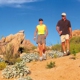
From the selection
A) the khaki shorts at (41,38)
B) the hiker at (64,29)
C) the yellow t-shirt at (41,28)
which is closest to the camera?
the yellow t-shirt at (41,28)

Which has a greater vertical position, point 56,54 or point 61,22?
point 61,22

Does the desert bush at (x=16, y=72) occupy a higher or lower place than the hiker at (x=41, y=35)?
lower

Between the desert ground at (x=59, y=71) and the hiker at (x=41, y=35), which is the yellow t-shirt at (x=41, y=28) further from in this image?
the desert ground at (x=59, y=71)

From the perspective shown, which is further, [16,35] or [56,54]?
[16,35]

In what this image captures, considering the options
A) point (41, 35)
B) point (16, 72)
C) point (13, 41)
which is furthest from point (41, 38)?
point (13, 41)

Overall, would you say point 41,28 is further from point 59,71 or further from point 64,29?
point 59,71

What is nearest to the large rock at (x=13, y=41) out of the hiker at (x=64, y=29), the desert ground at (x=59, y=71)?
the hiker at (x=64, y=29)

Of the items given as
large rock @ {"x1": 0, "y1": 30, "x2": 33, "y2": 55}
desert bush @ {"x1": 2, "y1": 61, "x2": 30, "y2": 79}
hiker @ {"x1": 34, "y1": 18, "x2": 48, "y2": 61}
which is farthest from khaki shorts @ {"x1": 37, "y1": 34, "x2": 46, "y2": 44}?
large rock @ {"x1": 0, "y1": 30, "x2": 33, "y2": 55}

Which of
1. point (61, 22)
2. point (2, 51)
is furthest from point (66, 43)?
point (2, 51)

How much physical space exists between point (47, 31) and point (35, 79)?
4006 mm

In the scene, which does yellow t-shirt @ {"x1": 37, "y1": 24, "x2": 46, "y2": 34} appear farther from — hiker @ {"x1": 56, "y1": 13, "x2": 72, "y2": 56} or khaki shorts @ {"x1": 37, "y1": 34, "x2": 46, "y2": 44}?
hiker @ {"x1": 56, "y1": 13, "x2": 72, "y2": 56}

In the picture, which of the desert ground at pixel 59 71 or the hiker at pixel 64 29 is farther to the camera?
the hiker at pixel 64 29

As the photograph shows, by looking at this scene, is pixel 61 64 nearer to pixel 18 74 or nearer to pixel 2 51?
pixel 18 74

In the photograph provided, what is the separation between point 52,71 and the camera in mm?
13547
